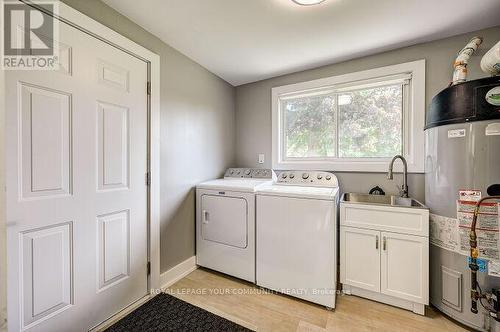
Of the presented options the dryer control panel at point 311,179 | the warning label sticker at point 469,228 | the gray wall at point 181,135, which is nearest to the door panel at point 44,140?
the gray wall at point 181,135

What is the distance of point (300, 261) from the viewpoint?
1714 millimetres

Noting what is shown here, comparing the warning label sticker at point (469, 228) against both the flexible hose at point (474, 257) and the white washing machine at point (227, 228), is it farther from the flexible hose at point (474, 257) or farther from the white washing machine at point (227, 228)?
the white washing machine at point (227, 228)

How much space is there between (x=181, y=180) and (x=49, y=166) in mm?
1022

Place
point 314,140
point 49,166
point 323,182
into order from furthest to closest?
point 314,140 < point 323,182 < point 49,166

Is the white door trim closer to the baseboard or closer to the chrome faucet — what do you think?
the baseboard

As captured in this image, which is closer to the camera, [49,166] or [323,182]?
[49,166]

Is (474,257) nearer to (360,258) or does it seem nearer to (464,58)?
(360,258)

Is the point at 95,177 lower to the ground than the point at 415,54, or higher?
lower

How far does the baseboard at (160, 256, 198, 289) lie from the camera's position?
191cm

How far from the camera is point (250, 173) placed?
8.57 feet

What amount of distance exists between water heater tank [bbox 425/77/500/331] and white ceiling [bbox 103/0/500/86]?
593 mm

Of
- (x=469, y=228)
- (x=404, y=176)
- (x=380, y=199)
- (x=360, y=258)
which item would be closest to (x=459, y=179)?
(x=469, y=228)

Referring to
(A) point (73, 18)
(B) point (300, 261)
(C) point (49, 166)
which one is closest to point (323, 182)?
(B) point (300, 261)

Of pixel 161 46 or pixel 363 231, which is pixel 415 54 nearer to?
pixel 363 231
